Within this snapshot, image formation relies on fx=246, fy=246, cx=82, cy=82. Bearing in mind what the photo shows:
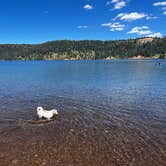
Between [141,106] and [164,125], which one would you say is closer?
[164,125]

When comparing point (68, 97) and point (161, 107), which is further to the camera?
point (68, 97)

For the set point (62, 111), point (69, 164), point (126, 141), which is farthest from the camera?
point (62, 111)

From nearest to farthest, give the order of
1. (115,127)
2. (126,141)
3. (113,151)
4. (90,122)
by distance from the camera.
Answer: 1. (113,151)
2. (126,141)
3. (115,127)
4. (90,122)

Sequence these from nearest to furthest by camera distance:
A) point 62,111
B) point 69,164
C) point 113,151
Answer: point 69,164
point 113,151
point 62,111

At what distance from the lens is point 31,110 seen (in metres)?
24.0

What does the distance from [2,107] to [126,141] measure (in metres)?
14.7

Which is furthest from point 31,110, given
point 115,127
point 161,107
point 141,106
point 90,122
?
point 161,107

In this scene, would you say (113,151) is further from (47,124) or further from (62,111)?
(62,111)

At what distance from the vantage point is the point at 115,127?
18.6m

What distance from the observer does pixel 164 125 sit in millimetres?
18828

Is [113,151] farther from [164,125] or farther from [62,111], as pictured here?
[62,111]

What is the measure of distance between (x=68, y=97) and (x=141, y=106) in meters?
9.93

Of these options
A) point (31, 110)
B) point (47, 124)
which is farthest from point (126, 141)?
point (31, 110)

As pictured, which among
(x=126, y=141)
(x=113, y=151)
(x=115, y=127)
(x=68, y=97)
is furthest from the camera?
(x=68, y=97)
